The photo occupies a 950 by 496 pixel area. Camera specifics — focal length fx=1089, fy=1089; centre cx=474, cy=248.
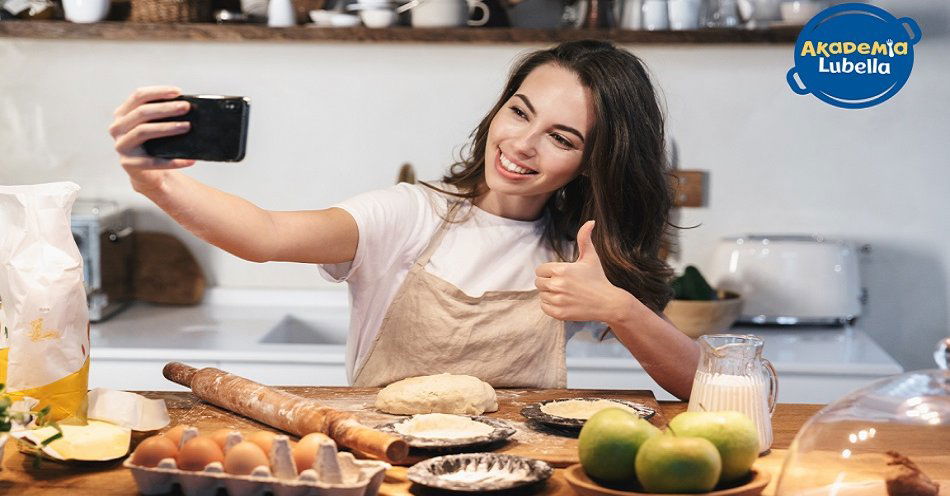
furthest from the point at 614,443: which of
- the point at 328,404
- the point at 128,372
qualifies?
the point at 128,372

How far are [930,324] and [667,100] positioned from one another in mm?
915

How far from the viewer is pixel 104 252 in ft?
9.29

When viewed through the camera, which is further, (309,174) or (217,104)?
(309,174)

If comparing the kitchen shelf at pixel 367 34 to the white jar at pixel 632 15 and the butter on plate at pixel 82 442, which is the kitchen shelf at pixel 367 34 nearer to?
the white jar at pixel 632 15

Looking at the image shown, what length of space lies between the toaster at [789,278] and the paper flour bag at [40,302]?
1831 mm

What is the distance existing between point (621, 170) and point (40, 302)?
896 millimetres

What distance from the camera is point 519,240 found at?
6.11 ft

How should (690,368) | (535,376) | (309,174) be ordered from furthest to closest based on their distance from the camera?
(309,174)
(535,376)
(690,368)

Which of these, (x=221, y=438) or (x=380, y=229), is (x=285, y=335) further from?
(x=221, y=438)

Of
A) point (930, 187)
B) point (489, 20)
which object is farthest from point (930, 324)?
point (489, 20)

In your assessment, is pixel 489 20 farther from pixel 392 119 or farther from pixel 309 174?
pixel 309 174

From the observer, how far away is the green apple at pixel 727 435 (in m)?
1.08

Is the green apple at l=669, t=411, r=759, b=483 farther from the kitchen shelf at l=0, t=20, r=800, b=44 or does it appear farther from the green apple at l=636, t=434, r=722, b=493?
A: the kitchen shelf at l=0, t=20, r=800, b=44

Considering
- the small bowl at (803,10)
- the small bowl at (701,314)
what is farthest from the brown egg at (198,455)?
the small bowl at (803,10)
